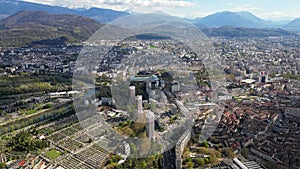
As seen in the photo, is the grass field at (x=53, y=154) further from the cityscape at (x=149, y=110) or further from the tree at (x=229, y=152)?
the tree at (x=229, y=152)

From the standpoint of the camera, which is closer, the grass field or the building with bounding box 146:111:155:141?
the building with bounding box 146:111:155:141

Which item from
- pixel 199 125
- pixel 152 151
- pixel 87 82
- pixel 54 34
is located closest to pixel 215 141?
pixel 199 125

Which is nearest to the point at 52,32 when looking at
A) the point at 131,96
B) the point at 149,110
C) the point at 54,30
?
the point at 54,30

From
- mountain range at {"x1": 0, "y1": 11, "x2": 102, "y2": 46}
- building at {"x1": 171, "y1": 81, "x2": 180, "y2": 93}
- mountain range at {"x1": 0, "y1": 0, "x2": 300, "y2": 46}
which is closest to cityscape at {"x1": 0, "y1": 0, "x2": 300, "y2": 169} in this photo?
building at {"x1": 171, "y1": 81, "x2": 180, "y2": 93}

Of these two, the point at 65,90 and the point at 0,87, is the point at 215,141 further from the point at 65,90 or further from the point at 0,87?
the point at 0,87

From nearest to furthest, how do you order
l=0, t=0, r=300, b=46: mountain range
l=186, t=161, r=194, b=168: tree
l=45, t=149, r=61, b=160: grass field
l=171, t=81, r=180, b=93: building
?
l=186, t=161, r=194, b=168: tree
l=45, t=149, r=61, b=160: grass field
l=171, t=81, r=180, b=93: building
l=0, t=0, r=300, b=46: mountain range

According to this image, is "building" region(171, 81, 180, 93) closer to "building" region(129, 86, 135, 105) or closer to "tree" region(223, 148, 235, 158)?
"building" region(129, 86, 135, 105)
